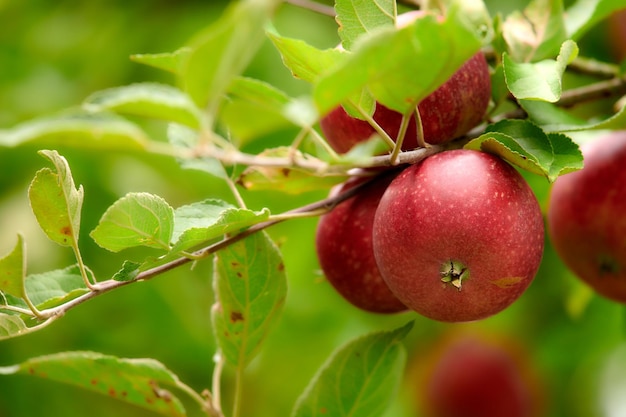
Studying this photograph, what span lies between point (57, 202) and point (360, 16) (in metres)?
0.32

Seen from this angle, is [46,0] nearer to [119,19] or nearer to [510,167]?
[119,19]

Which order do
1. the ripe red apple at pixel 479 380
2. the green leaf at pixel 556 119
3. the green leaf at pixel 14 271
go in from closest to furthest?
the green leaf at pixel 14 271
the green leaf at pixel 556 119
the ripe red apple at pixel 479 380

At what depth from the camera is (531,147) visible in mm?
718

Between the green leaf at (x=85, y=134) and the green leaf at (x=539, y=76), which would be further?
the green leaf at (x=539, y=76)

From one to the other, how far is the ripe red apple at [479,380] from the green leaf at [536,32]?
1309 mm

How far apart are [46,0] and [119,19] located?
0.82ft

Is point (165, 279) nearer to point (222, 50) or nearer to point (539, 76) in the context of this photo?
point (539, 76)

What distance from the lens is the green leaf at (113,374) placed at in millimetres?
826

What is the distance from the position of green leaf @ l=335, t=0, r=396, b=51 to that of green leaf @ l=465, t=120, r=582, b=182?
0.46 ft

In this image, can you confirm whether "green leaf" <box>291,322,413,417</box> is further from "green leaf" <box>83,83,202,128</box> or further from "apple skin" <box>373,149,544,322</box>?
"green leaf" <box>83,83,202,128</box>

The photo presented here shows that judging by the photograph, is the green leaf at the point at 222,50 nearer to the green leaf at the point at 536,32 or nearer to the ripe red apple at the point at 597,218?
the green leaf at the point at 536,32

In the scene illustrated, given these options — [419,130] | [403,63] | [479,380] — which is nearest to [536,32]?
[419,130]

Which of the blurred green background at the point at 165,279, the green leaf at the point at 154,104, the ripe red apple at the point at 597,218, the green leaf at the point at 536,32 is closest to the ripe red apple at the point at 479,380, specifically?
the blurred green background at the point at 165,279

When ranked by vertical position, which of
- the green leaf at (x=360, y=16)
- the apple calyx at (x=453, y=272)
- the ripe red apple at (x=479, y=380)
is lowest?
the ripe red apple at (x=479, y=380)
